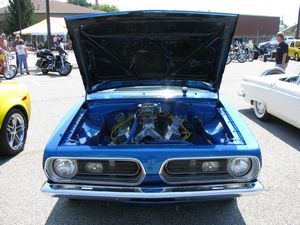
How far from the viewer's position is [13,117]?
4617 millimetres

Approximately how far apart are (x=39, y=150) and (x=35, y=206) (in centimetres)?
170

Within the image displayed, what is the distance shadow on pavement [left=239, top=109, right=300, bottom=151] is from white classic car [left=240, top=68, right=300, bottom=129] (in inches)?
5.8

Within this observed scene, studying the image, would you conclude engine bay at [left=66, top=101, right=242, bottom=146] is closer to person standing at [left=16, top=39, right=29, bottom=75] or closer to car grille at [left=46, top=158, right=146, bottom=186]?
car grille at [left=46, top=158, right=146, bottom=186]

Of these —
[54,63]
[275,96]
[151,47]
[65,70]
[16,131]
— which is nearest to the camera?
[151,47]

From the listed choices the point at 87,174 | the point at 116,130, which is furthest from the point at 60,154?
the point at 116,130

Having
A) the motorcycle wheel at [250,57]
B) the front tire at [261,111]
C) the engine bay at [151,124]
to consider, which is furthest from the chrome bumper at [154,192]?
the motorcycle wheel at [250,57]

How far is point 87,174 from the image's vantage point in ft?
9.03

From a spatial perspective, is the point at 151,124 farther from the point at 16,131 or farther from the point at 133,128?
the point at 16,131

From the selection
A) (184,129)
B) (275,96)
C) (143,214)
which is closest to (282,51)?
(275,96)

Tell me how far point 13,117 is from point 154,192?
9.27 feet

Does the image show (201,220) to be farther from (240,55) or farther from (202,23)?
(240,55)

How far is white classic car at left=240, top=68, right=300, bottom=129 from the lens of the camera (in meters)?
5.29

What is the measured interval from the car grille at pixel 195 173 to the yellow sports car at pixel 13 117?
2620 mm

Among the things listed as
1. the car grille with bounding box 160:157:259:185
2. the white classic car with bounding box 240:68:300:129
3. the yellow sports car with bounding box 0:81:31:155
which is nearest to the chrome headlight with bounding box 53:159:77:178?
the car grille with bounding box 160:157:259:185
